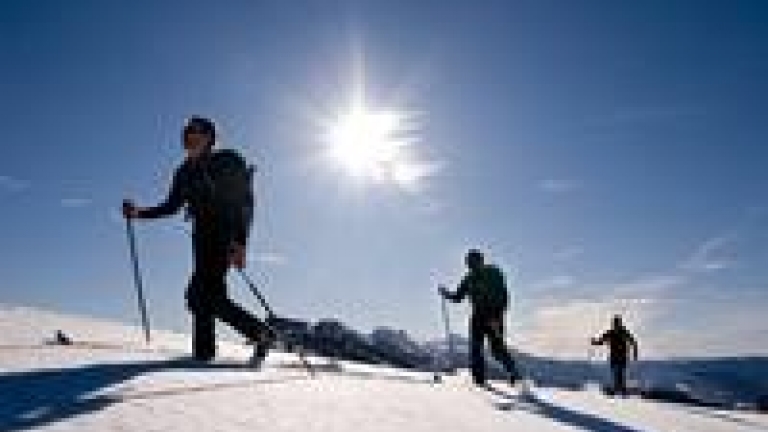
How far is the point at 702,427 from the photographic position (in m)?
13.2

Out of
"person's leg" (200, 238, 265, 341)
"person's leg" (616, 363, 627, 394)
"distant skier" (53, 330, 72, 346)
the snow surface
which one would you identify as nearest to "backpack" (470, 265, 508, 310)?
the snow surface

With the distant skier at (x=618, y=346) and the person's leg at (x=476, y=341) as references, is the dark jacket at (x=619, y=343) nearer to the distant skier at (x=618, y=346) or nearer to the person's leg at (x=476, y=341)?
the distant skier at (x=618, y=346)

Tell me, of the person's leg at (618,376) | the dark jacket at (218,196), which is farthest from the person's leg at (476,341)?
the person's leg at (618,376)

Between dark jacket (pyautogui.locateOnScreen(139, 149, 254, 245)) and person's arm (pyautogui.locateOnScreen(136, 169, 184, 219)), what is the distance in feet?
0.39

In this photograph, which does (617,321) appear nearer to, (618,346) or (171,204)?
(618,346)

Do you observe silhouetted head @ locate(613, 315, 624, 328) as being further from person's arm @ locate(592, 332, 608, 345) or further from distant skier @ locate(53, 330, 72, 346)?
distant skier @ locate(53, 330, 72, 346)

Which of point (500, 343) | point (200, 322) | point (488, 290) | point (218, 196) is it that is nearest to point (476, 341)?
point (500, 343)

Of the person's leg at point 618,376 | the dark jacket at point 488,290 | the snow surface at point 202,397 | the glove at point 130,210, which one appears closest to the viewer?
the snow surface at point 202,397

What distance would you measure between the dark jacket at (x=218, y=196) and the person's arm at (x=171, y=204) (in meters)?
0.12

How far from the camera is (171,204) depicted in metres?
9.28

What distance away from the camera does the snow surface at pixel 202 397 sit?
5141 mm

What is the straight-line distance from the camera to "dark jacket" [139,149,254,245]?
8922mm

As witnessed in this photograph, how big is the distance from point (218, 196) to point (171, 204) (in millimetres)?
607

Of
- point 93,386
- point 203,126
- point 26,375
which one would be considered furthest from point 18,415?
point 203,126
